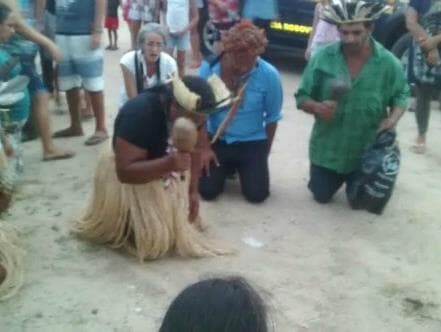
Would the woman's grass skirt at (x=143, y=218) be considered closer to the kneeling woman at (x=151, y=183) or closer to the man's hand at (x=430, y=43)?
the kneeling woman at (x=151, y=183)

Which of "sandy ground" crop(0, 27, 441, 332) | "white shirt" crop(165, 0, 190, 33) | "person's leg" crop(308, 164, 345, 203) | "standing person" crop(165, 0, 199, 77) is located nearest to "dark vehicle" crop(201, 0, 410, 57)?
"standing person" crop(165, 0, 199, 77)

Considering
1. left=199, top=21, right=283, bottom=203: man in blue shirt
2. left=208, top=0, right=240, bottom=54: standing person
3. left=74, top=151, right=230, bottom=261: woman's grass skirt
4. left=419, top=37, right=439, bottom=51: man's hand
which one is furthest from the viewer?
left=208, top=0, right=240, bottom=54: standing person

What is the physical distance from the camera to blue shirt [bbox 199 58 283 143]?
4688mm

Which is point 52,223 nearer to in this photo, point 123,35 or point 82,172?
point 82,172

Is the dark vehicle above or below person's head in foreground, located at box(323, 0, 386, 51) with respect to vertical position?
below

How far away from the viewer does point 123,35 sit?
1121 cm

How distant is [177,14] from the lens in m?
7.34

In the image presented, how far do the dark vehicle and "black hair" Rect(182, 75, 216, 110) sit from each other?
13.7 feet

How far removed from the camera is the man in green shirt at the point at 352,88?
14.8 feet

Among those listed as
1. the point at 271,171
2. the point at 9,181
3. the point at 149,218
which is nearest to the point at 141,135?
the point at 149,218

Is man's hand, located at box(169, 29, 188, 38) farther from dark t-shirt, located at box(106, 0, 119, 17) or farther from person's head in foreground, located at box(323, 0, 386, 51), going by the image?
person's head in foreground, located at box(323, 0, 386, 51)

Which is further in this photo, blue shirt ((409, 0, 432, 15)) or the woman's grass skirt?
blue shirt ((409, 0, 432, 15))

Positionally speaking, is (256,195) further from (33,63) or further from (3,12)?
(3,12)

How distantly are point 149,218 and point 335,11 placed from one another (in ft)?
5.89
